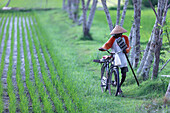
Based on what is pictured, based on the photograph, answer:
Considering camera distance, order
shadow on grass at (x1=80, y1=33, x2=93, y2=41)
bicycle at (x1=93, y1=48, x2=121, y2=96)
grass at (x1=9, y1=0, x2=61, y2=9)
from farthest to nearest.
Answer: grass at (x1=9, y1=0, x2=61, y2=9), shadow on grass at (x1=80, y1=33, x2=93, y2=41), bicycle at (x1=93, y1=48, x2=121, y2=96)

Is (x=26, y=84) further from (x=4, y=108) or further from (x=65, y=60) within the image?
(x=65, y=60)

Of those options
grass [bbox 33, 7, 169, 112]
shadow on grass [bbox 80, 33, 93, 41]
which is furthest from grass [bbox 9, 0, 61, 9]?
grass [bbox 33, 7, 169, 112]

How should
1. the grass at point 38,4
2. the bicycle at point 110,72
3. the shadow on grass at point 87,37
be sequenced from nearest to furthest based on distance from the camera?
1. the bicycle at point 110,72
2. the shadow on grass at point 87,37
3. the grass at point 38,4

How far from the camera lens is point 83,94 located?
6.91 meters

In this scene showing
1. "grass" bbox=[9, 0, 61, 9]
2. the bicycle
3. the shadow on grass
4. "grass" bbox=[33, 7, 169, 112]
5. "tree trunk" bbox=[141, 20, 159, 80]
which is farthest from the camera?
"grass" bbox=[9, 0, 61, 9]

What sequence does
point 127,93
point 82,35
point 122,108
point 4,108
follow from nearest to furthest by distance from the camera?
point 122,108, point 4,108, point 127,93, point 82,35

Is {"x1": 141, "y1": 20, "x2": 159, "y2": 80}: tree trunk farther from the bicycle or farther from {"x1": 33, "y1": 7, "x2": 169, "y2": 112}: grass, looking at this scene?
the bicycle

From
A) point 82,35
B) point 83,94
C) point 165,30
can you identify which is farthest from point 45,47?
point 165,30

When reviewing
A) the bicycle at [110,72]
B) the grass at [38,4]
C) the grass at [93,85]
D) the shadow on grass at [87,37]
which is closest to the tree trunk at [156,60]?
the grass at [93,85]

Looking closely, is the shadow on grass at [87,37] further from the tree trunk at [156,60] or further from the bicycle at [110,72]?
the tree trunk at [156,60]

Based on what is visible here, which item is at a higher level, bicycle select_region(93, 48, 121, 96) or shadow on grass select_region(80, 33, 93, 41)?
bicycle select_region(93, 48, 121, 96)

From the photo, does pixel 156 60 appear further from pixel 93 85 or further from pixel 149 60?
pixel 93 85

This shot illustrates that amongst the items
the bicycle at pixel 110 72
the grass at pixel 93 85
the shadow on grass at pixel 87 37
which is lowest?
the shadow on grass at pixel 87 37

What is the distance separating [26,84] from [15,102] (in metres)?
1.67
